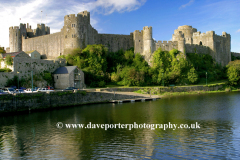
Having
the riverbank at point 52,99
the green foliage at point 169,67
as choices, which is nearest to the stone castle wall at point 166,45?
the green foliage at point 169,67

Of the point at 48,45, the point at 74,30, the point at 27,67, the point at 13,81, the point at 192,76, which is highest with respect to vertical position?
A: the point at 74,30

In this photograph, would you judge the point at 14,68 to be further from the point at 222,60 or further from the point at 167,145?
the point at 222,60

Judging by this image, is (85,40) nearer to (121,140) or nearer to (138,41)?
(138,41)

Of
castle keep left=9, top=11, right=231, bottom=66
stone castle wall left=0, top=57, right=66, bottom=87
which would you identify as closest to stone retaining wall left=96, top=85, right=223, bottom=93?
castle keep left=9, top=11, right=231, bottom=66

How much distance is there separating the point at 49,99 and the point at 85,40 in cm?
1833

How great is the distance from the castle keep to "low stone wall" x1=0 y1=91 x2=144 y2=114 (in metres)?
14.1

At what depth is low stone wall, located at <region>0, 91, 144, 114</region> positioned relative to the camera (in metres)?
22.1

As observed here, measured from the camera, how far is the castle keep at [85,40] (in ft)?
132

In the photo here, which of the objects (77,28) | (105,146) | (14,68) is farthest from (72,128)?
(77,28)

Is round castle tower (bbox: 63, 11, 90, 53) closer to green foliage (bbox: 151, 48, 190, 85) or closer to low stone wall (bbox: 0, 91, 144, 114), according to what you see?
low stone wall (bbox: 0, 91, 144, 114)

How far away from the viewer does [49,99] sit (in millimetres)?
25562

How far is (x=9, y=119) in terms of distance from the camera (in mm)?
19469

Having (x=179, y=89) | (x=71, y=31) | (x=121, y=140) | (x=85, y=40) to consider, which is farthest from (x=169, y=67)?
(x=121, y=140)

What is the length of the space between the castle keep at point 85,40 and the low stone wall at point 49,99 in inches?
555
